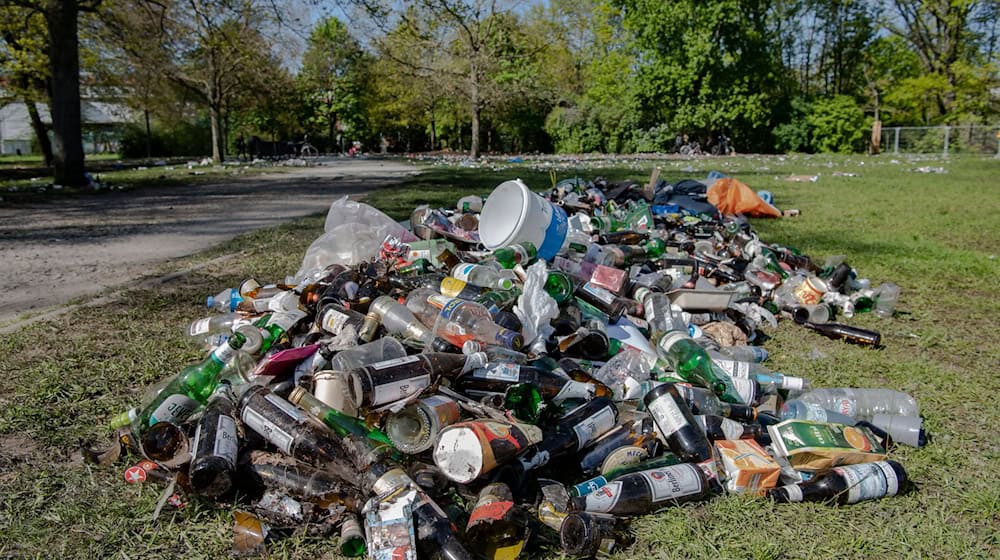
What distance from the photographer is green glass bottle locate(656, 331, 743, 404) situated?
2.65 metres

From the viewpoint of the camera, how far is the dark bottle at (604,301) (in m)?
3.35

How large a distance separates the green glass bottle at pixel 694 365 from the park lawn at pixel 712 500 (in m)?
0.65

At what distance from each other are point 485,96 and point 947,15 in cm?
2950

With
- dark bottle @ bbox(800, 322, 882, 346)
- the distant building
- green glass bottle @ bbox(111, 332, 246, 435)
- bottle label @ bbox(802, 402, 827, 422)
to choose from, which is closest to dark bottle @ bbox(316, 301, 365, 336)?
green glass bottle @ bbox(111, 332, 246, 435)

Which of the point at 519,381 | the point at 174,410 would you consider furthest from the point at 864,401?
the point at 174,410

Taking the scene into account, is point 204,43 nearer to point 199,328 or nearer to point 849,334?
point 199,328

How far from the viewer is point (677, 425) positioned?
223 centimetres

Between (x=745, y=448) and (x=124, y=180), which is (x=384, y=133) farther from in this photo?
(x=745, y=448)

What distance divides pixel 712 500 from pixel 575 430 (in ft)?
1.71

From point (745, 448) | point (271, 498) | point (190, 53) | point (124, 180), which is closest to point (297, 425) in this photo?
point (271, 498)

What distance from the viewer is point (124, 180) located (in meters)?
14.9

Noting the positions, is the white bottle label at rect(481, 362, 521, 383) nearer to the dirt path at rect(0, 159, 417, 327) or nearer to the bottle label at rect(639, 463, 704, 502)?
the bottle label at rect(639, 463, 704, 502)

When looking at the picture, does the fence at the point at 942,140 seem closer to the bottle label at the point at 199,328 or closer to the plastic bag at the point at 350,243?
the plastic bag at the point at 350,243

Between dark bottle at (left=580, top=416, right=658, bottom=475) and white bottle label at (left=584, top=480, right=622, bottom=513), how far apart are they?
0.74 feet
